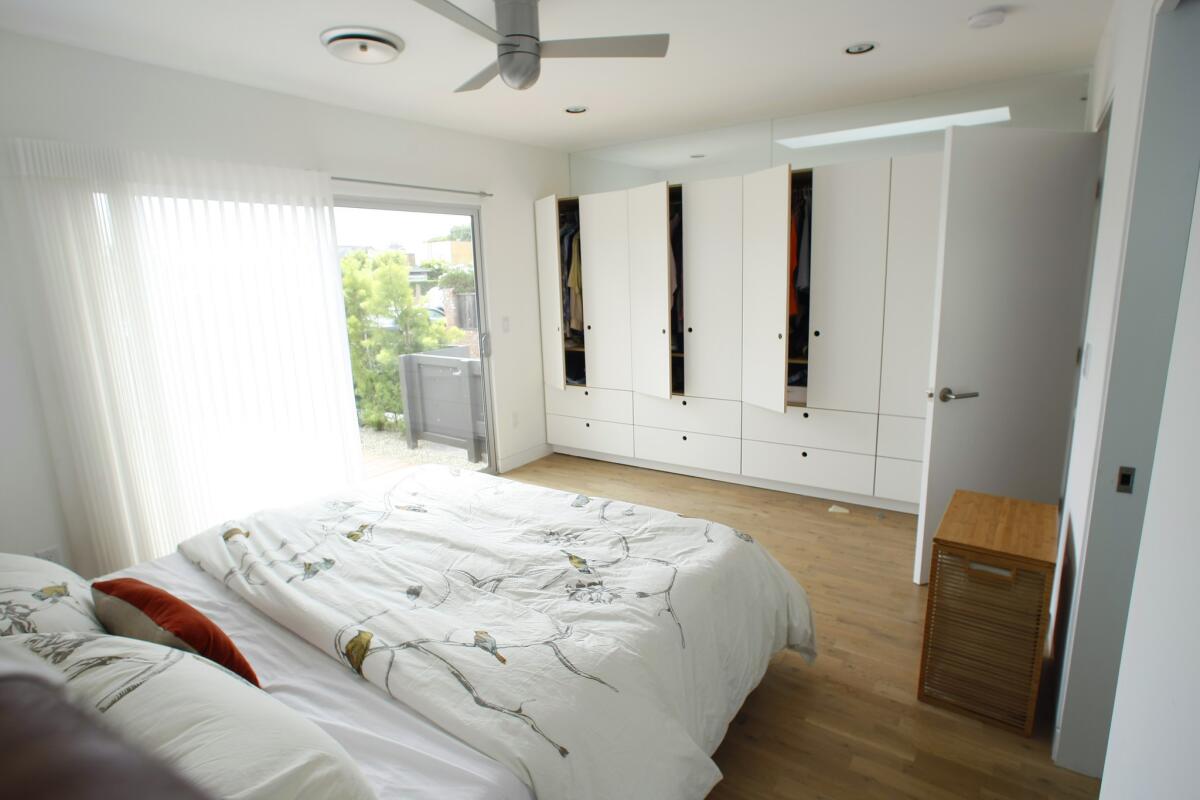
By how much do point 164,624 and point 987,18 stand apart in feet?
11.1

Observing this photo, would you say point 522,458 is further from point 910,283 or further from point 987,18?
point 987,18

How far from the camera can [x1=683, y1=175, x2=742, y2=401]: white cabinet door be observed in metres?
3.91

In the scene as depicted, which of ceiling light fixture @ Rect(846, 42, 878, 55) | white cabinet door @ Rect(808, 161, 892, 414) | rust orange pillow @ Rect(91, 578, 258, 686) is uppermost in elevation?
ceiling light fixture @ Rect(846, 42, 878, 55)

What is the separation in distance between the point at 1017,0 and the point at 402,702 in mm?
3120

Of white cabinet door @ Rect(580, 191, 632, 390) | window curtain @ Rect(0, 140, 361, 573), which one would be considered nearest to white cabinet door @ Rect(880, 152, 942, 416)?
white cabinet door @ Rect(580, 191, 632, 390)

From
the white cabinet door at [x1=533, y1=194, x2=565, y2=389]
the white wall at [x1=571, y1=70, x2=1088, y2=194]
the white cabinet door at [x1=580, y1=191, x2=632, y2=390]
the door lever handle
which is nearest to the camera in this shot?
the door lever handle

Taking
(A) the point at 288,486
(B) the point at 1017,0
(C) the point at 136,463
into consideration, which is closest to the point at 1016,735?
(B) the point at 1017,0

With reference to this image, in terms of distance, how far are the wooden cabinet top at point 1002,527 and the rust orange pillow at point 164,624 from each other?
81.9 inches

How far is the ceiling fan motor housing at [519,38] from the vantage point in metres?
2.13

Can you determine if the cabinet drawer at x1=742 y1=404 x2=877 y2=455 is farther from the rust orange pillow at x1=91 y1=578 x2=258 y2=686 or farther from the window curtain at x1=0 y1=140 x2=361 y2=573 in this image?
the rust orange pillow at x1=91 y1=578 x2=258 y2=686

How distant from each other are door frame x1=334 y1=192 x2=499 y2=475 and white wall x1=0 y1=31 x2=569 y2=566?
4 centimetres

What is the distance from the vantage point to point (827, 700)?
2.13 metres

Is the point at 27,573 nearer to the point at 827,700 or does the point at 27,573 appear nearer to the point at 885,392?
the point at 827,700

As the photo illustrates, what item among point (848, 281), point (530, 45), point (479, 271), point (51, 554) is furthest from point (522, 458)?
point (530, 45)
